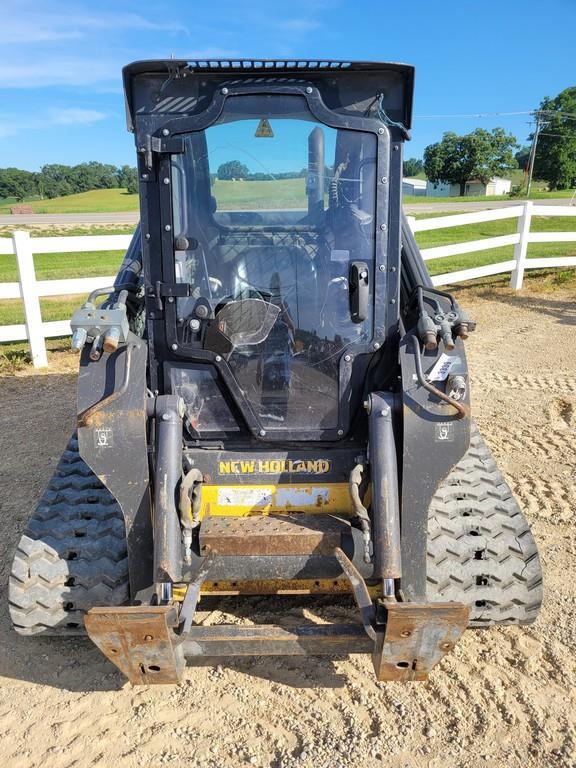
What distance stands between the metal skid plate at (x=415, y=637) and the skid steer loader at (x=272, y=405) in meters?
0.02

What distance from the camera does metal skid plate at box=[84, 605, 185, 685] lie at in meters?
2.39

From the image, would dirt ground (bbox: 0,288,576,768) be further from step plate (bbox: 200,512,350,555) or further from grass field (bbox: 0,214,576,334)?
grass field (bbox: 0,214,576,334)

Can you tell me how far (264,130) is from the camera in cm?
294

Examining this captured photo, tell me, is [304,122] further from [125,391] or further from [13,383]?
[13,383]

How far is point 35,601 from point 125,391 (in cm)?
107

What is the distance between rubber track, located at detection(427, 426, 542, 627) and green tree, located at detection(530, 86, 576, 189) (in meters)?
60.6

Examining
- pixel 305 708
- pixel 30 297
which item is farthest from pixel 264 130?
pixel 30 297

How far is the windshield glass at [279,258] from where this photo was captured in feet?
9.71

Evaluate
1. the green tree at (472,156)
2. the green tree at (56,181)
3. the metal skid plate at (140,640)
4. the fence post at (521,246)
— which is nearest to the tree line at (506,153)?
the green tree at (472,156)

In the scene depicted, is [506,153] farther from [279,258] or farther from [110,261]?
[279,258]

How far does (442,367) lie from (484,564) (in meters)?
0.94

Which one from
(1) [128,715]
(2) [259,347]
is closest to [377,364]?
(2) [259,347]

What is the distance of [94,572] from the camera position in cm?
297

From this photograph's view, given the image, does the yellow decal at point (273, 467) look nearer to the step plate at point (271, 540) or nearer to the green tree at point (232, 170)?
the step plate at point (271, 540)
